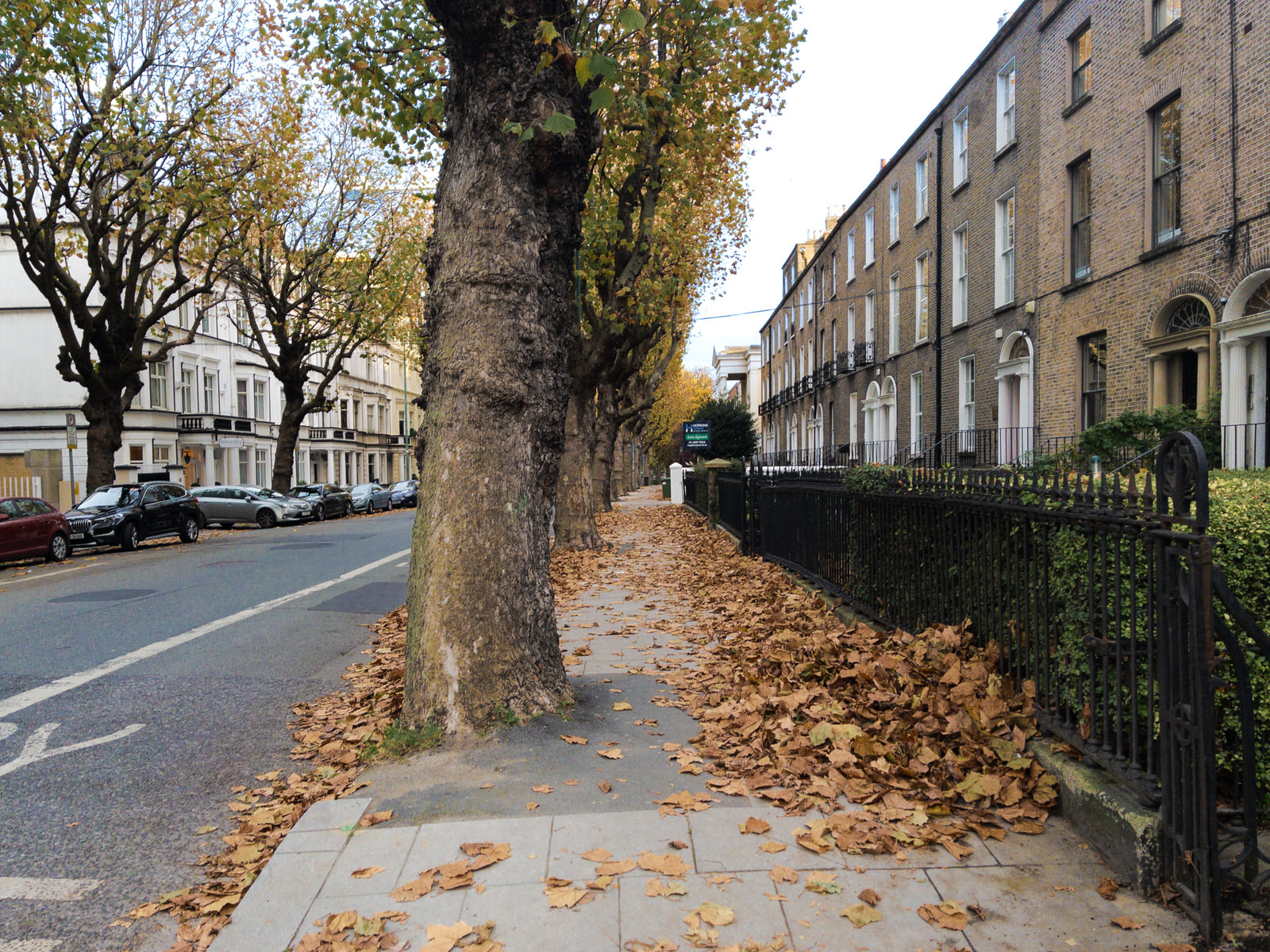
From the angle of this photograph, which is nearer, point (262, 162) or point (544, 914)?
point (544, 914)

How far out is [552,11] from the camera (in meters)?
5.38

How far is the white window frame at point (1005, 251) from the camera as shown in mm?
19953

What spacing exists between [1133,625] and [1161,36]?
1423cm

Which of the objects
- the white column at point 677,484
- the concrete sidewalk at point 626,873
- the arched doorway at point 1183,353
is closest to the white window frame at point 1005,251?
the arched doorway at point 1183,353

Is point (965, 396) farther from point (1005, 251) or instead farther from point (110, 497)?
point (110, 497)

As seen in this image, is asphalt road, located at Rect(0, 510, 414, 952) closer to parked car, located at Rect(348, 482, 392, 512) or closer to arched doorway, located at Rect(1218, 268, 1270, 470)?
arched doorway, located at Rect(1218, 268, 1270, 470)

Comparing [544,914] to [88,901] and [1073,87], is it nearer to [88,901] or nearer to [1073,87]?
[88,901]

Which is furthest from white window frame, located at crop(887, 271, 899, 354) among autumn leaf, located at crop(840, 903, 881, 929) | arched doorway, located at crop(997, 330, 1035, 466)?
autumn leaf, located at crop(840, 903, 881, 929)

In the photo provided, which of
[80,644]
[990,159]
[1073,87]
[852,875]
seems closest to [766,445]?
[990,159]

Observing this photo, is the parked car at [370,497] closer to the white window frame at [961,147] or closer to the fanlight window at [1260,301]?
the white window frame at [961,147]

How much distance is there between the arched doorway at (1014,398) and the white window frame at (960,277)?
292 cm

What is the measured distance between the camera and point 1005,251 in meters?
20.2

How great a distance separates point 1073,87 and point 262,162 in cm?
1756

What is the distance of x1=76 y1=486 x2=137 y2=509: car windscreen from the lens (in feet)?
67.3
